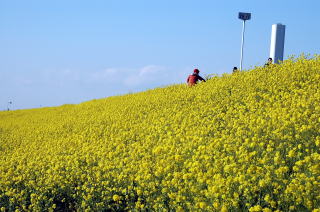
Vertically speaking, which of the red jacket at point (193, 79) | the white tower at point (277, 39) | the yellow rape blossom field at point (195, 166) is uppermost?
the white tower at point (277, 39)

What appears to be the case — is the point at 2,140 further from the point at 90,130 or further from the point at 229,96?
the point at 229,96

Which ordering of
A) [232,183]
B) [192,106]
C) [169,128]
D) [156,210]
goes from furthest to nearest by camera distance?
1. [192,106]
2. [169,128]
3. [156,210]
4. [232,183]

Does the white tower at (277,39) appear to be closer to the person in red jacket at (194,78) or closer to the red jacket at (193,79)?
the person in red jacket at (194,78)

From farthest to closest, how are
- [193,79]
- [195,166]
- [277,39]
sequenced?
[277,39], [193,79], [195,166]

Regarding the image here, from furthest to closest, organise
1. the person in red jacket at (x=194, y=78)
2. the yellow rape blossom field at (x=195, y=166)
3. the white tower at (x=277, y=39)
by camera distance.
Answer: the white tower at (x=277, y=39)
the person in red jacket at (x=194, y=78)
the yellow rape blossom field at (x=195, y=166)

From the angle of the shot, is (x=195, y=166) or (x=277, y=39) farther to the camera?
(x=277, y=39)

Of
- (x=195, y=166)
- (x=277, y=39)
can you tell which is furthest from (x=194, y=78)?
(x=277, y=39)

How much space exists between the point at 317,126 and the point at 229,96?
6.76 meters

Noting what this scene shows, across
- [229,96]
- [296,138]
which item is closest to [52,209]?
[296,138]

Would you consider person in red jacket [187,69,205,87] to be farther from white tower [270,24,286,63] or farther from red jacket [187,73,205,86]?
white tower [270,24,286,63]

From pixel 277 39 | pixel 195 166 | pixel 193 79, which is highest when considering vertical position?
pixel 277 39

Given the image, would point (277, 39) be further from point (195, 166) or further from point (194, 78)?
point (195, 166)

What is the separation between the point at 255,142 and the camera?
8.12 meters

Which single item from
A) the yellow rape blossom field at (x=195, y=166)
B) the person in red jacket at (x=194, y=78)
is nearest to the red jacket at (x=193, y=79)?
the person in red jacket at (x=194, y=78)
